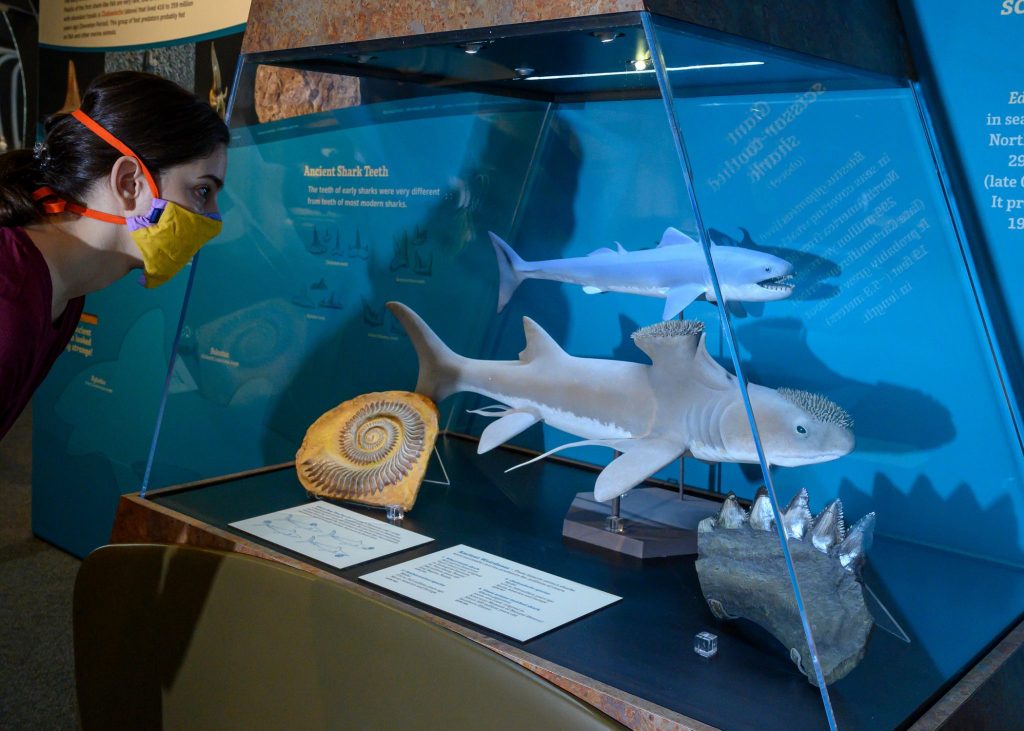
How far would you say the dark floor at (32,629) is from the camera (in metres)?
2.29

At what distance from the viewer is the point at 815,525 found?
3.74ft

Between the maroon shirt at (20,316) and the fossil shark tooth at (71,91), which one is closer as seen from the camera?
the maroon shirt at (20,316)

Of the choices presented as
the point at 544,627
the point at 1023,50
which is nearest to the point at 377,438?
the point at 544,627

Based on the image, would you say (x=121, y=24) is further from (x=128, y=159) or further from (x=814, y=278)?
(x=814, y=278)

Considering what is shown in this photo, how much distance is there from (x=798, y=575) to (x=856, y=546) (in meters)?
0.14

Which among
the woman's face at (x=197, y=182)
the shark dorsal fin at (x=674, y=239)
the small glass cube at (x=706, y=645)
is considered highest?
the woman's face at (x=197, y=182)

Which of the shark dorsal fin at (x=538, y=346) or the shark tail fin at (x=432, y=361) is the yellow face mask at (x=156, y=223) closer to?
the shark tail fin at (x=432, y=361)

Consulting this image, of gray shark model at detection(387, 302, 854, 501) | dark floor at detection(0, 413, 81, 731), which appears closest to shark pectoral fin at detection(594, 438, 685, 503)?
gray shark model at detection(387, 302, 854, 501)

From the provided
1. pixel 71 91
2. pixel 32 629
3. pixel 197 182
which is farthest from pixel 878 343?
pixel 71 91

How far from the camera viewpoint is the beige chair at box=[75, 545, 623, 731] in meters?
1.07

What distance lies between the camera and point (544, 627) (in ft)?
3.78

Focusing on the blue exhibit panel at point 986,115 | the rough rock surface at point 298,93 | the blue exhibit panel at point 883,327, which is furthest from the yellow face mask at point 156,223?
the blue exhibit panel at point 986,115

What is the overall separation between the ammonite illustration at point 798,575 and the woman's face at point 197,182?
0.92m

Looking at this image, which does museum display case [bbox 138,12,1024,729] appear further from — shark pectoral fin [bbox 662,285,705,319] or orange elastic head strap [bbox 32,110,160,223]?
orange elastic head strap [bbox 32,110,160,223]
